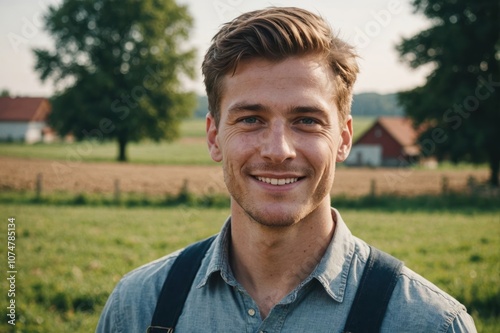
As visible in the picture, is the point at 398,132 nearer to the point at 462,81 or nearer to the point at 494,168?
the point at 494,168

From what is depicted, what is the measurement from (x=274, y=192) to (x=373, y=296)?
0.63 meters

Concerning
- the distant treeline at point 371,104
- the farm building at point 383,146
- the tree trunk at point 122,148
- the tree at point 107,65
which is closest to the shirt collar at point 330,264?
the distant treeline at point 371,104

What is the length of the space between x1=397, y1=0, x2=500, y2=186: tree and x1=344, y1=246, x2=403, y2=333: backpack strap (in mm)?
24872

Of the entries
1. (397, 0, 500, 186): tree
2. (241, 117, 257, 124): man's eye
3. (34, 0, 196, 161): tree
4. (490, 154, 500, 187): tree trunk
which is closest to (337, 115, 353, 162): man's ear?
(241, 117, 257, 124): man's eye

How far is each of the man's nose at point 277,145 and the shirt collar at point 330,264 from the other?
46 cm

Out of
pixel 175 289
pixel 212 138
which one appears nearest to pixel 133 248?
pixel 212 138

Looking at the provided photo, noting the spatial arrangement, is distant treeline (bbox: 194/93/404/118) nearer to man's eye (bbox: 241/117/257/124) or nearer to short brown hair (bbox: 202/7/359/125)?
short brown hair (bbox: 202/7/359/125)

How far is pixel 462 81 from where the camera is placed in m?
25.3

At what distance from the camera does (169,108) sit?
37.3 meters

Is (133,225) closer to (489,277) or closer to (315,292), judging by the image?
(489,277)

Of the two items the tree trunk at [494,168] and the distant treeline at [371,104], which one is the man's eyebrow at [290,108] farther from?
the tree trunk at [494,168]

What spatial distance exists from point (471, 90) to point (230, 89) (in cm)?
2574

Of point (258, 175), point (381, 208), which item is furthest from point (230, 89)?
point (381, 208)

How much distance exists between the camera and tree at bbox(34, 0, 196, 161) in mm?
34750
